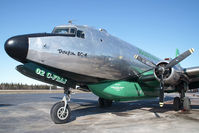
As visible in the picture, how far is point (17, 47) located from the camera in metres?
6.23

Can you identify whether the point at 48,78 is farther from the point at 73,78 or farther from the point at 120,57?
the point at 120,57

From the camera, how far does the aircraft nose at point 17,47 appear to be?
6.23 m

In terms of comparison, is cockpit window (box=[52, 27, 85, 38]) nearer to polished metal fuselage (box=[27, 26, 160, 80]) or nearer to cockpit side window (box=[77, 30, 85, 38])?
cockpit side window (box=[77, 30, 85, 38])

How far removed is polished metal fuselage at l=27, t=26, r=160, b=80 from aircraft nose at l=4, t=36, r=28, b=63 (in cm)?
17

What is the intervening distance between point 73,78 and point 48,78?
115cm

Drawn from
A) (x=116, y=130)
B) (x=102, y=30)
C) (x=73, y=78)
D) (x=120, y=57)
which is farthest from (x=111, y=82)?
(x=116, y=130)

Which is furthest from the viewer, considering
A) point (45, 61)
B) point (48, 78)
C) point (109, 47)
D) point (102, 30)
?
point (102, 30)

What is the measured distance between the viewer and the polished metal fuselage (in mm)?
6734

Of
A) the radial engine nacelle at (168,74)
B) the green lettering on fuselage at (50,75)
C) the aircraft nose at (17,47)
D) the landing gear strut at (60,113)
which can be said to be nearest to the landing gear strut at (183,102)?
the radial engine nacelle at (168,74)

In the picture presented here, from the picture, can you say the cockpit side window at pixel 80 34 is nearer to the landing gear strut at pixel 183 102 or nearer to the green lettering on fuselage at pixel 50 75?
the green lettering on fuselage at pixel 50 75

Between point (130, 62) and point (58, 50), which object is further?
point (130, 62)

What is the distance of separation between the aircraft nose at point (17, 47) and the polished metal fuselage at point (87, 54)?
0.17 metres

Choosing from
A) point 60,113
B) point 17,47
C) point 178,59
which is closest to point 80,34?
point 17,47

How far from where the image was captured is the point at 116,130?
20.2 ft
